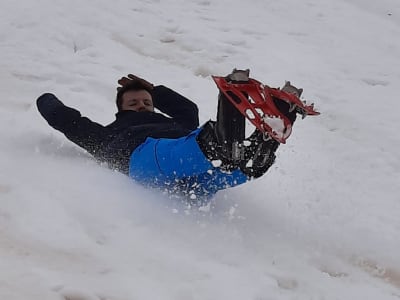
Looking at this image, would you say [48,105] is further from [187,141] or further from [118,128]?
[187,141]

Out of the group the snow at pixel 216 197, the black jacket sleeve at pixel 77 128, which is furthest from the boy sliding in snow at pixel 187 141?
the snow at pixel 216 197

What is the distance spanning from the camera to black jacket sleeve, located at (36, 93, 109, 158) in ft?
10.8

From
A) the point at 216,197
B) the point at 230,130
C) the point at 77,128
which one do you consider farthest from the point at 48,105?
the point at 230,130

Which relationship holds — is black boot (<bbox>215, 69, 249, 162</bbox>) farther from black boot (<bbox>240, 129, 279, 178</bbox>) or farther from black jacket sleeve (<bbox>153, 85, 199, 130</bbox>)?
black jacket sleeve (<bbox>153, 85, 199, 130</bbox>)

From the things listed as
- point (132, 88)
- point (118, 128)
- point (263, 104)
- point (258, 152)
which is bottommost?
point (118, 128)

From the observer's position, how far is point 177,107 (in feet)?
12.6

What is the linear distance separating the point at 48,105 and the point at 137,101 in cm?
55

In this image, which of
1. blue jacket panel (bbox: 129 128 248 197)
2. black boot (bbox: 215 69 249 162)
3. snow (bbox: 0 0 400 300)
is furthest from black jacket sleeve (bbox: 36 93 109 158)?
black boot (bbox: 215 69 249 162)

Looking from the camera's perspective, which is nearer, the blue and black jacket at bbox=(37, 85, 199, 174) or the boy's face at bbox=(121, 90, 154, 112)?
the blue and black jacket at bbox=(37, 85, 199, 174)

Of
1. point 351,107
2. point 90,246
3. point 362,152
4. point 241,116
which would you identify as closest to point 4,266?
Answer: point 90,246

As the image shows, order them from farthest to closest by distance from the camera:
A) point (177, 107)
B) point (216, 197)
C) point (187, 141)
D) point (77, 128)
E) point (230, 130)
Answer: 1. point (177, 107)
2. point (77, 128)
3. point (216, 197)
4. point (187, 141)
5. point (230, 130)

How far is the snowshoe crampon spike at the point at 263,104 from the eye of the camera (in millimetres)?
2430

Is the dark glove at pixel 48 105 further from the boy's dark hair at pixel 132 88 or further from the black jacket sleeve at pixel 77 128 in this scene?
the boy's dark hair at pixel 132 88

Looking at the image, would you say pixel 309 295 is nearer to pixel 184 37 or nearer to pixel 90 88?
pixel 90 88
